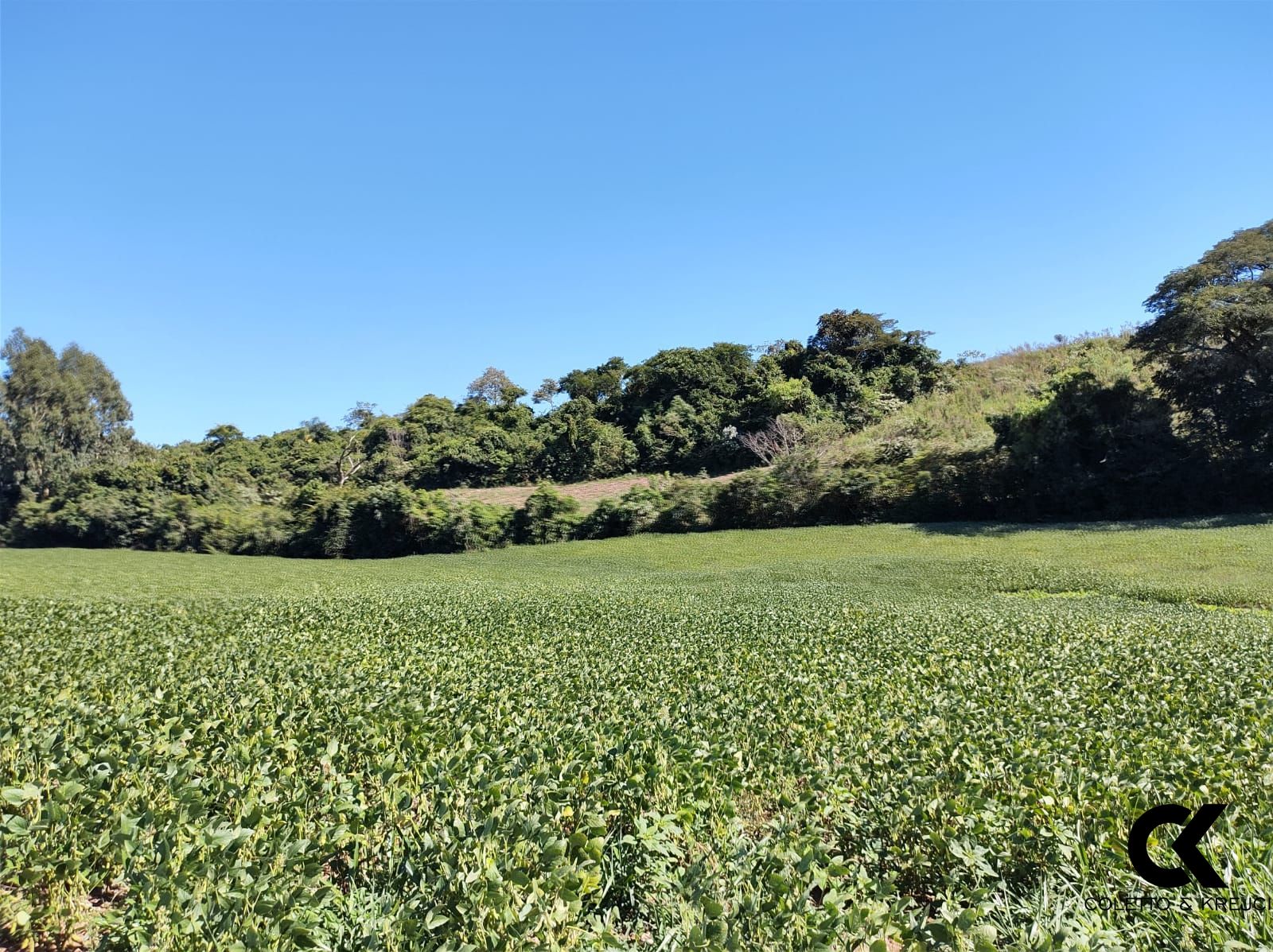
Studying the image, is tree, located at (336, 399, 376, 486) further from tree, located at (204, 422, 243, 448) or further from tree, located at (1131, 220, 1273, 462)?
tree, located at (1131, 220, 1273, 462)

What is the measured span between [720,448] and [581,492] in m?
13.1

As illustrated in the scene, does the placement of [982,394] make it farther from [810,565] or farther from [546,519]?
[546,519]

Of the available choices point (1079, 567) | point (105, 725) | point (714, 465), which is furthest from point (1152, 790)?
point (714, 465)

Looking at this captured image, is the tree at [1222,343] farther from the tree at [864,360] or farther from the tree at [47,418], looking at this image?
the tree at [47,418]

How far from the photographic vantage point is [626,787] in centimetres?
479

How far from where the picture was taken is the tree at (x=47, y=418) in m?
63.2

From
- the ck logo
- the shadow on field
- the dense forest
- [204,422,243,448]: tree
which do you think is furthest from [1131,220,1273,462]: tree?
[204,422,243,448]: tree

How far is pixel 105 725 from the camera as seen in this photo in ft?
18.1

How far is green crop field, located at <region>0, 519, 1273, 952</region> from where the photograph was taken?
3209 millimetres

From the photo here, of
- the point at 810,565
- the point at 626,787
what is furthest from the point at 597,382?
the point at 626,787

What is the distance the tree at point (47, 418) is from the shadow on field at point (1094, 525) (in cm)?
7273

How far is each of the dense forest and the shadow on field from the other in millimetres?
1898

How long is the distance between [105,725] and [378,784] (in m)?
2.28

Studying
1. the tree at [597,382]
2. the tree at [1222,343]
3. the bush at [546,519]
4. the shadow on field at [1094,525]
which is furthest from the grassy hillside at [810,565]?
the tree at [597,382]
